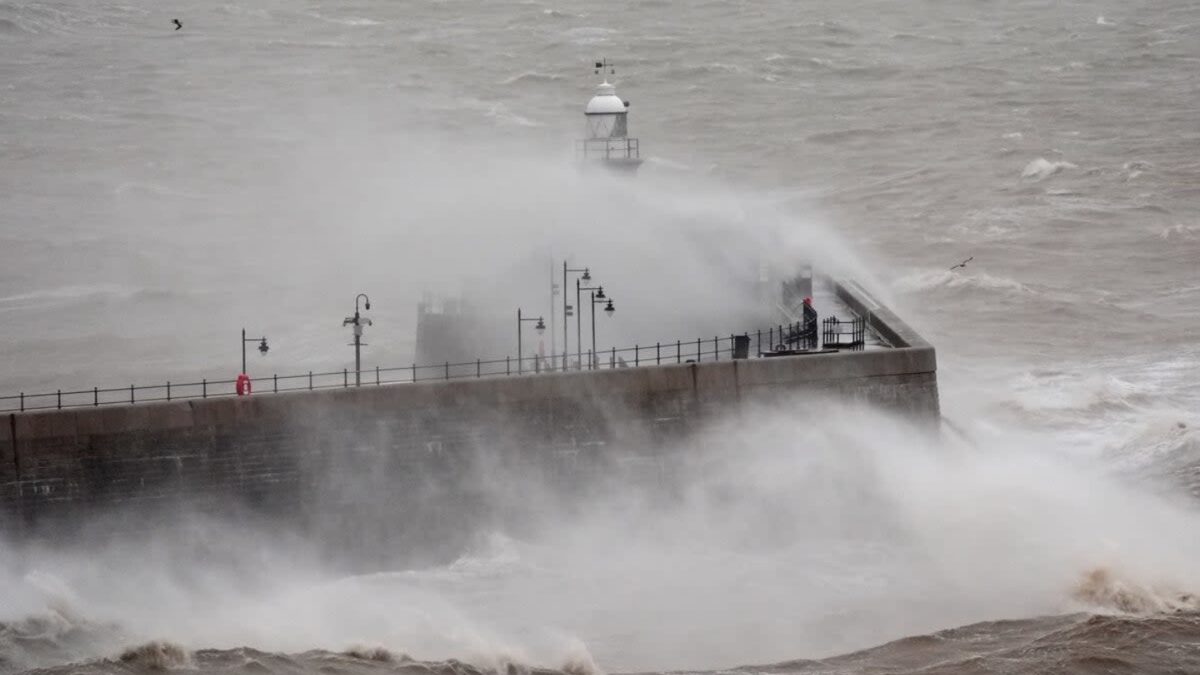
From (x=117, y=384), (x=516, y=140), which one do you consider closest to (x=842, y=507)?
(x=117, y=384)

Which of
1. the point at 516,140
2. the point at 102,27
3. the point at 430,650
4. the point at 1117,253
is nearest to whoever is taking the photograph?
the point at 430,650

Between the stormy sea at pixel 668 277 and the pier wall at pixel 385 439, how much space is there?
0.36 m

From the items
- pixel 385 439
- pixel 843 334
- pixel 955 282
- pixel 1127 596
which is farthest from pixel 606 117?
pixel 1127 596

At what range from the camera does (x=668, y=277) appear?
3931cm

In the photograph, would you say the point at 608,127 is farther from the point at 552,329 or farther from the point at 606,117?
the point at 552,329

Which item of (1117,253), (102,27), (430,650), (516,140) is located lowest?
(430,650)

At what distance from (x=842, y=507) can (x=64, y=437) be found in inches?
479

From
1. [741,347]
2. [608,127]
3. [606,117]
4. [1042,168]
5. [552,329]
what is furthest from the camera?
[1042,168]

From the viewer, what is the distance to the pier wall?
2727cm

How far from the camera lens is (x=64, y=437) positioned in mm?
27141

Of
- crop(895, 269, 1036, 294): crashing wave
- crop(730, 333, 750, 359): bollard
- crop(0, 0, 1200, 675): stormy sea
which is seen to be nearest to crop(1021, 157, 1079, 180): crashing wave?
crop(0, 0, 1200, 675): stormy sea

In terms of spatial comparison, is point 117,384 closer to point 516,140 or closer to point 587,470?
point 587,470

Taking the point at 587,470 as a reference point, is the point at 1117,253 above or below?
above

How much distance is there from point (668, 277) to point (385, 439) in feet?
38.4
